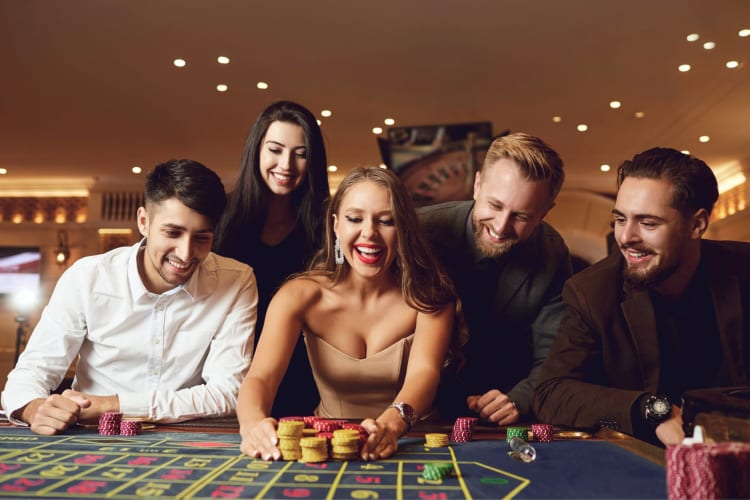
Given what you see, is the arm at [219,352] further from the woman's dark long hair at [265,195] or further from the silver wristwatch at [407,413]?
the silver wristwatch at [407,413]

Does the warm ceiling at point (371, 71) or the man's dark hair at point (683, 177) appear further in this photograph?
the warm ceiling at point (371, 71)

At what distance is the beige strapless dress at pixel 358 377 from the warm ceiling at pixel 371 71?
3427mm

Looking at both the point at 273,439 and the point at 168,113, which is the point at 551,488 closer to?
the point at 273,439

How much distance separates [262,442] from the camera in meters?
1.54

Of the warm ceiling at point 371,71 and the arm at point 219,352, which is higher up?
the warm ceiling at point 371,71

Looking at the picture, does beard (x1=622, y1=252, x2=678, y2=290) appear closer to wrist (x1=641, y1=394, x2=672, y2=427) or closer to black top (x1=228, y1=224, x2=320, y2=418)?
wrist (x1=641, y1=394, x2=672, y2=427)

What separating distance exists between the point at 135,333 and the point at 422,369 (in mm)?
1080

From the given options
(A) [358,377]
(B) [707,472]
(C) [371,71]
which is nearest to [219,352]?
(A) [358,377]

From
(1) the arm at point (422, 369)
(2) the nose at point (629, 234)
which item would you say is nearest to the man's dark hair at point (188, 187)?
(1) the arm at point (422, 369)

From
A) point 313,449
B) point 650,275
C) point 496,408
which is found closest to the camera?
point 313,449

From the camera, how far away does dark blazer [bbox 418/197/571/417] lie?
273 cm

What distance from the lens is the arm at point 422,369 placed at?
1748mm

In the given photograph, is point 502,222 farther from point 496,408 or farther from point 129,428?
point 129,428

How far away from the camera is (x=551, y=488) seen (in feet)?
4.05
